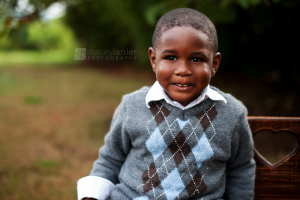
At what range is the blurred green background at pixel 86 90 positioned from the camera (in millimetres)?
2600

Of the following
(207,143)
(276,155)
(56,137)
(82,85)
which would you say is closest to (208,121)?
(207,143)

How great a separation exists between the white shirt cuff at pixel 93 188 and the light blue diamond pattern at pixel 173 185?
314mm

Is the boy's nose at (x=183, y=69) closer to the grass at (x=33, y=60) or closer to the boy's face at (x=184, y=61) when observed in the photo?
the boy's face at (x=184, y=61)

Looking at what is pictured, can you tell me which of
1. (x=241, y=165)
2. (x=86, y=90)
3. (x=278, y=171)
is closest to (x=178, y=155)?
(x=241, y=165)

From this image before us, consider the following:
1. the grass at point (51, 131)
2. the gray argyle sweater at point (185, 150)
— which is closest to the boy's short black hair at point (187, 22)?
the gray argyle sweater at point (185, 150)

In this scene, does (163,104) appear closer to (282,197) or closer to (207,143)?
(207,143)

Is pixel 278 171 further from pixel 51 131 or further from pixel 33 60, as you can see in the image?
pixel 33 60

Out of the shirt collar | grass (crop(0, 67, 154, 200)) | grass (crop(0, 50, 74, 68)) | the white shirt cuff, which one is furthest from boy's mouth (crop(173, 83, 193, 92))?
grass (crop(0, 50, 74, 68))

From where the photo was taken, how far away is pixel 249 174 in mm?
1361

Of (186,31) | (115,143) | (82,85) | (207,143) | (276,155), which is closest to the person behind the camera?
(186,31)

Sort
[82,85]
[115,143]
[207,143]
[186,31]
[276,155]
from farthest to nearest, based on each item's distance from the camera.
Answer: [82,85], [276,155], [115,143], [207,143], [186,31]

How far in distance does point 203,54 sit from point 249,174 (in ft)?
2.17

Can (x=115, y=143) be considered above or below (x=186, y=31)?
below

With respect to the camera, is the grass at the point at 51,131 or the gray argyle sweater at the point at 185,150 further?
the grass at the point at 51,131
